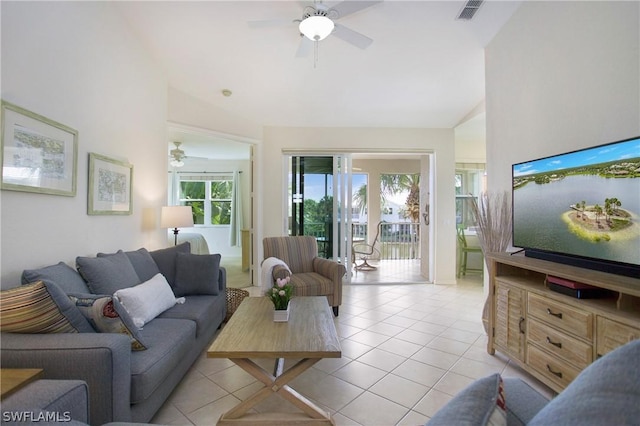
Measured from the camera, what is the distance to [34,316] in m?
1.39

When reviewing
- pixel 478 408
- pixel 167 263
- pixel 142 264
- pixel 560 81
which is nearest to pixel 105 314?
pixel 142 264

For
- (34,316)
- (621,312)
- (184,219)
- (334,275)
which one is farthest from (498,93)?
(34,316)

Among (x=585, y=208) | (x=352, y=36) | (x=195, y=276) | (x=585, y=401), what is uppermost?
(x=352, y=36)

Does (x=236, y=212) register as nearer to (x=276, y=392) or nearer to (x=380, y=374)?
(x=380, y=374)

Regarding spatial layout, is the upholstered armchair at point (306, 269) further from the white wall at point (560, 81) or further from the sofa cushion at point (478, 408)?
the sofa cushion at point (478, 408)

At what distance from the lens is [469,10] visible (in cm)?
269

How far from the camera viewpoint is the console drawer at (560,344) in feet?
5.57

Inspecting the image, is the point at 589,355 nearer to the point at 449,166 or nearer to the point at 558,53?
the point at 558,53

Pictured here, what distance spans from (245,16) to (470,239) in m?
5.60

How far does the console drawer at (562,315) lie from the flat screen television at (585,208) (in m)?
0.31

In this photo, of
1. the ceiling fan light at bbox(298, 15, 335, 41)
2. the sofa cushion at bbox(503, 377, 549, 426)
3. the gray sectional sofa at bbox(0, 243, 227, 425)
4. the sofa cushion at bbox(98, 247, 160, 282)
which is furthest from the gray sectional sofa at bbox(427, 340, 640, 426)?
the sofa cushion at bbox(98, 247, 160, 282)

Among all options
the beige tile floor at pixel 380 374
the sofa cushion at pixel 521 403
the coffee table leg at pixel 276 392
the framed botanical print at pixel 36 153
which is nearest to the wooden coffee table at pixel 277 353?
the coffee table leg at pixel 276 392

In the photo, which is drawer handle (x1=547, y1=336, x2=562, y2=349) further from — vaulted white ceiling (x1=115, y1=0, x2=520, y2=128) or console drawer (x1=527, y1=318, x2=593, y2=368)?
vaulted white ceiling (x1=115, y1=0, x2=520, y2=128)

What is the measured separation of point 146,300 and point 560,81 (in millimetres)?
3472
